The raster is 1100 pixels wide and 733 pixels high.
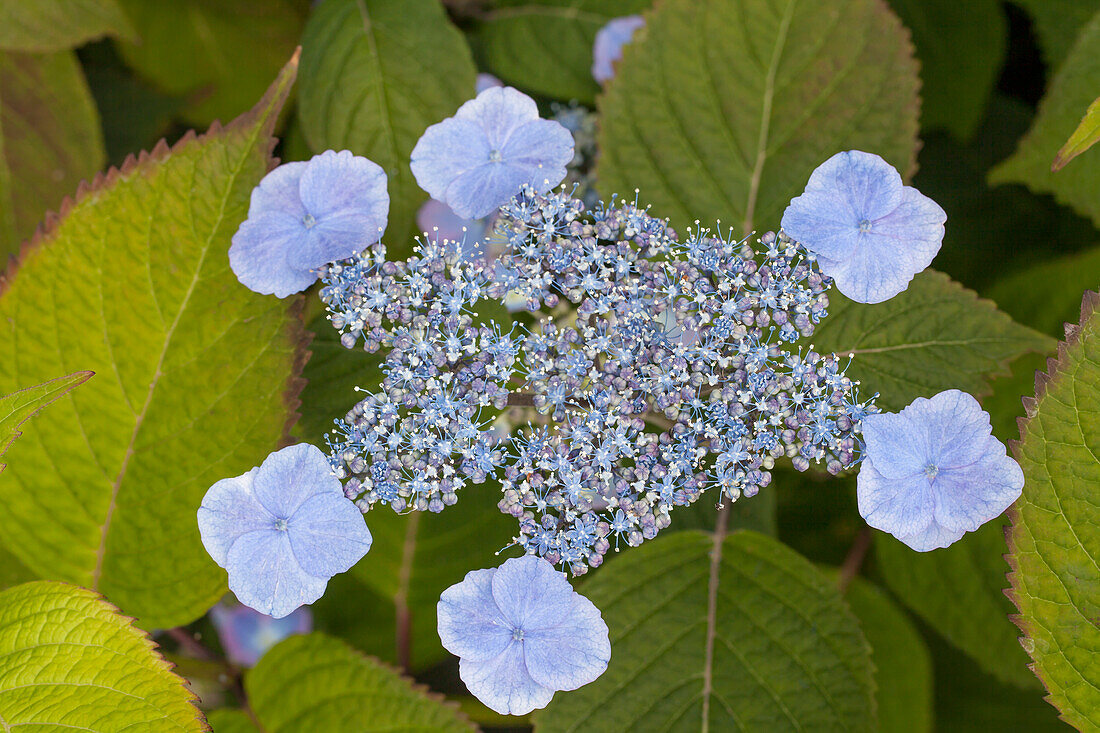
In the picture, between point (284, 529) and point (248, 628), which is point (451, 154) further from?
point (248, 628)

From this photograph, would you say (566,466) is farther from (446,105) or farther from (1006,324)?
(446,105)

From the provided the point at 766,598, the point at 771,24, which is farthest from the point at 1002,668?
the point at 771,24

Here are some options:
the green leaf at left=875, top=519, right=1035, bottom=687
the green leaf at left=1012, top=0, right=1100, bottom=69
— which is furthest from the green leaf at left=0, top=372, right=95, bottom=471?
the green leaf at left=1012, top=0, right=1100, bottom=69

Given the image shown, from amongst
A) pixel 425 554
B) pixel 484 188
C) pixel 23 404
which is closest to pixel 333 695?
pixel 425 554

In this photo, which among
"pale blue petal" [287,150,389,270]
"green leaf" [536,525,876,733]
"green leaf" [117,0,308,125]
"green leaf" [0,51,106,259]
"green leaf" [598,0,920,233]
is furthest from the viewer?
"green leaf" [117,0,308,125]

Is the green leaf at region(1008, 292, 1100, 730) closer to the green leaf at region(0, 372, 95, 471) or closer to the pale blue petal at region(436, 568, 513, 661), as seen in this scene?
the pale blue petal at region(436, 568, 513, 661)
